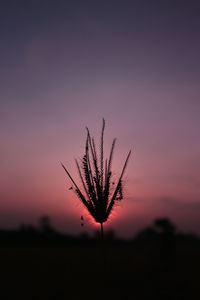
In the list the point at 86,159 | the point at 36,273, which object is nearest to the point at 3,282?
the point at 36,273

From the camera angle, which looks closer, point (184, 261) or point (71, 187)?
point (71, 187)

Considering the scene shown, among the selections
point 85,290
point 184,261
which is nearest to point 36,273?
point 85,290

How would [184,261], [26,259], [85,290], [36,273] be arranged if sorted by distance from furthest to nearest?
1. [184,261]
2. [26,259]
3. [36,273]
4. [85,290]

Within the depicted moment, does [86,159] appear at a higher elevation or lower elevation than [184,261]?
higher

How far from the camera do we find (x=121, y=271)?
33.8ft

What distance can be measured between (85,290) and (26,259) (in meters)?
5.93

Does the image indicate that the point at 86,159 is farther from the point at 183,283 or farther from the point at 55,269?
the point at 55,269

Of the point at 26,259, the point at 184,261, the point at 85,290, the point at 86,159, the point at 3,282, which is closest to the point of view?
the point at 86,159

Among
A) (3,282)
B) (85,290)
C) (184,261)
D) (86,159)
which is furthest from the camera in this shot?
(184,261)

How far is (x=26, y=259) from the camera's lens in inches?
514

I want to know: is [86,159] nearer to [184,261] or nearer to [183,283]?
[183,283]

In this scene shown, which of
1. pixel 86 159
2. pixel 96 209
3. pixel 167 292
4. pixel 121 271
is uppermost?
pixel 86 159

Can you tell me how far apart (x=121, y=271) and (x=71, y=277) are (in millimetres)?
1695

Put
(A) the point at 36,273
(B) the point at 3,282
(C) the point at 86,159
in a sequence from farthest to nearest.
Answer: (A) the point at 36,273, (B) the point at 3,282, (C) the point at 86,159
